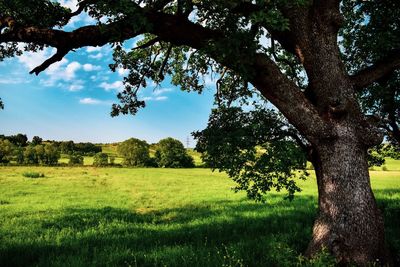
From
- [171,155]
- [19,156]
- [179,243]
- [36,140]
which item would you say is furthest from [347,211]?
[36,140]

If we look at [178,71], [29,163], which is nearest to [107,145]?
[29,163]

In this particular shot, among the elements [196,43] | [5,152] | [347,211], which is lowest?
[347,211]

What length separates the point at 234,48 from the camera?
752 centimetres

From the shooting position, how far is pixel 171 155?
10481cm

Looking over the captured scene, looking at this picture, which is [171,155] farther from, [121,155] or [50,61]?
[50,61]

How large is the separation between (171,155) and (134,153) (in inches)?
420

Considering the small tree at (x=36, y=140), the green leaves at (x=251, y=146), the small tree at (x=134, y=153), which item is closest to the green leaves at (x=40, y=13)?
the green leaves at (x=251, y=146)

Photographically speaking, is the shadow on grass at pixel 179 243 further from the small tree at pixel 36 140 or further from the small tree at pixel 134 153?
the small tree at pixel 36 140

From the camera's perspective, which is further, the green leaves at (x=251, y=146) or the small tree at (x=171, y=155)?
the small tree at (x=171, y=155)

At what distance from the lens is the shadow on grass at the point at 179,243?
28.3 feet

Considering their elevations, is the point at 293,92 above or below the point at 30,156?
above

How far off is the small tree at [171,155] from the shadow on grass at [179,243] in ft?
287

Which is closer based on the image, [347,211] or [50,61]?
[347,211]

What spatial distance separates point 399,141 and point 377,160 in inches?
99.6
